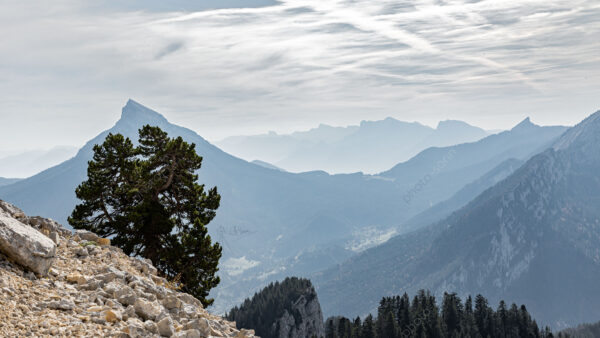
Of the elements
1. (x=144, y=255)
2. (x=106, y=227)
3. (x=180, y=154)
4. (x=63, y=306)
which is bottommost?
(x=144, y=255)

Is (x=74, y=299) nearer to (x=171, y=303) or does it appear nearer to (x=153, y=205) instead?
(x=171, y=303)


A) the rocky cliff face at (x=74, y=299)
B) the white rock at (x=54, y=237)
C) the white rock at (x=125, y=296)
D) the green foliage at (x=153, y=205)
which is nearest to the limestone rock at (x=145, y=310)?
the rocky cliff face at (x=74, y=299)

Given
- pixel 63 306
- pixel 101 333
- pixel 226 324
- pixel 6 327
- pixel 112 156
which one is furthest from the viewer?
pixel 112 156

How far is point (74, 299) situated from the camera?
55.2 feet

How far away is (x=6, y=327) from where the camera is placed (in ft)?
44.8

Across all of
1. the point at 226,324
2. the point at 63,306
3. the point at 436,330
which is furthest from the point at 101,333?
the point at 436,330

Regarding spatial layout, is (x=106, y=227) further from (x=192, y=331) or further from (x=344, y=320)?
(x=344, y=320)

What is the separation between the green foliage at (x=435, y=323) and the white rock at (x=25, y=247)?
14391 cm

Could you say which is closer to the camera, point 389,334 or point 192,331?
point 192,331

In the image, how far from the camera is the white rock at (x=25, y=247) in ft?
56.8

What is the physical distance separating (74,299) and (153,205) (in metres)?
28.8

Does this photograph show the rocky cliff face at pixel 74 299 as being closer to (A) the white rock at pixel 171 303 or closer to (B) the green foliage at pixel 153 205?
(A) the white rock at pixel 171 303

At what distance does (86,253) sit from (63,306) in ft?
25.5

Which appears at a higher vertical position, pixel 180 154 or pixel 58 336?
pixel 180 154
